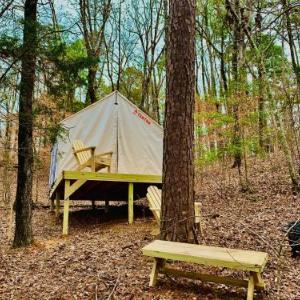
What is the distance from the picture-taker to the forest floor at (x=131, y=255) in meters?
3.38

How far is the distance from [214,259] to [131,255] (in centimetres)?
179

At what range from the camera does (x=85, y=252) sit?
4.94 metres

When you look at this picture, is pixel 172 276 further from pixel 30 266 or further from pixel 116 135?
pixel 116 135

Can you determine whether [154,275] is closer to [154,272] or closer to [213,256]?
[154,272]

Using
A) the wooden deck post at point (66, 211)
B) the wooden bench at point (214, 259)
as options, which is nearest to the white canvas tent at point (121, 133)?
the wooden deck post at point (66, 211)

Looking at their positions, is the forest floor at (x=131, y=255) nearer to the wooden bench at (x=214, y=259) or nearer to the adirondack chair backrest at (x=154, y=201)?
the wooden bench at (x=214, y=259)

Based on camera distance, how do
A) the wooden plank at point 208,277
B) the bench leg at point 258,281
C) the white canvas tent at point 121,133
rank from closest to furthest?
1. the bench leg at point 258,281
2. the wooden plank at point 208,277
3. the white canvas tent at point 121,133

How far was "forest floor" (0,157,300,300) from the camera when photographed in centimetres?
338

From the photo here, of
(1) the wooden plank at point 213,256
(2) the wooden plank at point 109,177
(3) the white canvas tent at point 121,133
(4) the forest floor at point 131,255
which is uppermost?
(3) the white canvas tent at point 121,133

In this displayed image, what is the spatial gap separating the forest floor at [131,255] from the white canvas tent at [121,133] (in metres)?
1.30

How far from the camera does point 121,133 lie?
8.60 meters

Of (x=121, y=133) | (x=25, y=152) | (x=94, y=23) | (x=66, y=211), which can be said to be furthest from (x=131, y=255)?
(x=94, y=23)

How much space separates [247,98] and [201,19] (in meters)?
9.88

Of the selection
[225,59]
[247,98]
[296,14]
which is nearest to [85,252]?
[247,98]
